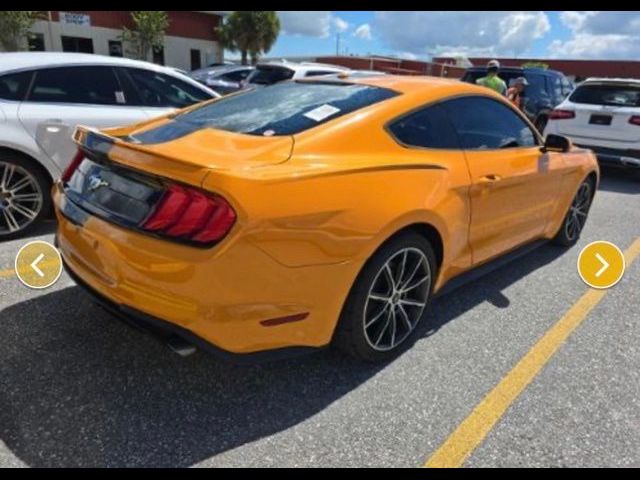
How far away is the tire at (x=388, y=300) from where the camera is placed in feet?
8.54

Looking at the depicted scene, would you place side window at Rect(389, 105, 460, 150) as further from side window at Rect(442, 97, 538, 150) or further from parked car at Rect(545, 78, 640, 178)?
parked car at Rect(545, 78, 640, 178)

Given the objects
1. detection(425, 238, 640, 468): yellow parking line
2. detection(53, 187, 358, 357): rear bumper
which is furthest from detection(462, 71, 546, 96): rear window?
detection(53, 187, 358, 357): rear bumper

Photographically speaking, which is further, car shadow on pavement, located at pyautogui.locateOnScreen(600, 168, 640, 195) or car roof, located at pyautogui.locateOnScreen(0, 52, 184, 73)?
car shadow on pavement, located at pyautogui.locateOnScreen(600, 168, 640, 195)

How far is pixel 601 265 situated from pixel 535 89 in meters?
7.80

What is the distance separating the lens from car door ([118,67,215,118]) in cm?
489

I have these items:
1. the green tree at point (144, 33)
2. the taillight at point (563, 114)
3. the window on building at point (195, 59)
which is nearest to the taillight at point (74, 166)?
the taillight at point (563, 114)

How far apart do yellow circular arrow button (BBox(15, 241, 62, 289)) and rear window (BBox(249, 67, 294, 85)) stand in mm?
8526

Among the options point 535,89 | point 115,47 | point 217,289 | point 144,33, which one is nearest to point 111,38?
point 115,47

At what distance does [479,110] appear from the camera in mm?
3502

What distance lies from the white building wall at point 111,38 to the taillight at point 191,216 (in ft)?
97.3

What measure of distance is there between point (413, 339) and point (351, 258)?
996mm
